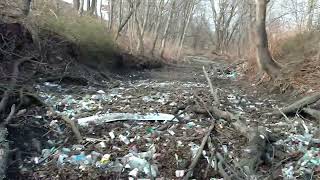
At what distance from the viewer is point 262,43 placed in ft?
29.1

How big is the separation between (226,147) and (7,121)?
232 centimetres

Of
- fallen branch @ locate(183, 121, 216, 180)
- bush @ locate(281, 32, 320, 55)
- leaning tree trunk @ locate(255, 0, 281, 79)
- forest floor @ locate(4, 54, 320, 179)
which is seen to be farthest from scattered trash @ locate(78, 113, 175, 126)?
bush @ locate(281, 32, 320, 55)

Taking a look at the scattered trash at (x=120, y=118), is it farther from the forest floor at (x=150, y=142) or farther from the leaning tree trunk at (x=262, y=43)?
the leaning tree trunk at (x=262, y=43)

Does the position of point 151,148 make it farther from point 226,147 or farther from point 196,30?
point 196,30

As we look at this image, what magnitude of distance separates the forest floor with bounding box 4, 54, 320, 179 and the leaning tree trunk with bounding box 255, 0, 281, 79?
102 inches

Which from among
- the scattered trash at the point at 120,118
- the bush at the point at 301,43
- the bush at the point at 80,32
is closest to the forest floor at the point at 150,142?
the scattered trash at the point at 120,118

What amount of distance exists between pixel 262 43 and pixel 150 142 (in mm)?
5194

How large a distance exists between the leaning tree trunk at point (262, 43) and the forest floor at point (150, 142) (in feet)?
8.52

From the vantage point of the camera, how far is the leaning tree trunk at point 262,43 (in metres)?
8.70

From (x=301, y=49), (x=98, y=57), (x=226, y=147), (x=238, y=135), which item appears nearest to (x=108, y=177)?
(x=226, y=147)

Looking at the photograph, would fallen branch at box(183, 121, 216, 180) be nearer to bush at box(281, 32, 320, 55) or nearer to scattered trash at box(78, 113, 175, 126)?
scattered trash at box(78, 113, 175, 126)

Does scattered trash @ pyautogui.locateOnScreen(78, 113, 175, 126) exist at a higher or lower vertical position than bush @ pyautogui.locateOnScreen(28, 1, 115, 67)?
lower

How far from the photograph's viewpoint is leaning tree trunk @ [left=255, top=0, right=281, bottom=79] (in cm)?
870

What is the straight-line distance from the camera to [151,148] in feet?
13.9
